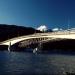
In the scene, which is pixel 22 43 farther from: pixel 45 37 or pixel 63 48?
pixel 63 48

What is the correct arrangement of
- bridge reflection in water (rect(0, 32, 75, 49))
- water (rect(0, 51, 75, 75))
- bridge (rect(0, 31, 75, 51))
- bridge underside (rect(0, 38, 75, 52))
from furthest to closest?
bridge underside (rect(0, 38, 75, 52))
bridge reflection in water (rect(0, 32, 75, 49))
bridge (rect(0, 31, 75, 51))
water (rect(0, 51, 75, 75))

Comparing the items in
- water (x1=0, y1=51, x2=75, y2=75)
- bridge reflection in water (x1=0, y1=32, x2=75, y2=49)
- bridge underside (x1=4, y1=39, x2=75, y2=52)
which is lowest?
water (x1=0, y1=51, x2=75, y2=75)

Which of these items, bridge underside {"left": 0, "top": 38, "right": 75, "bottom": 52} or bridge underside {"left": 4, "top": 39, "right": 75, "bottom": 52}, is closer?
bridge underside {"left": 0, "top": 38, "right": 75, "bottom": 52}

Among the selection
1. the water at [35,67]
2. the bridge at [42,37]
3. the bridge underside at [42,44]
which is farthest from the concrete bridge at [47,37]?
the water at [35,67]

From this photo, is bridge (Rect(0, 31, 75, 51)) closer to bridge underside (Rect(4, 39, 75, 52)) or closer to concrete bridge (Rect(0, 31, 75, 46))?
concrete bridge (Rect(0, 31, 75, 46))

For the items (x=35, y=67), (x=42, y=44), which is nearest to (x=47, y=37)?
(x=42, y=44)

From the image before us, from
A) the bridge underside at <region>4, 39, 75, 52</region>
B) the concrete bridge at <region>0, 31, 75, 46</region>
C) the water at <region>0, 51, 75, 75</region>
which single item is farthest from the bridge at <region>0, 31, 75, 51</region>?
the water at <region>0, 51, 75, 75</region>

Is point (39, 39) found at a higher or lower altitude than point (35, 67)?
higher

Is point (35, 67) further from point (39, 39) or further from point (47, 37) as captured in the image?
point (39, 39)

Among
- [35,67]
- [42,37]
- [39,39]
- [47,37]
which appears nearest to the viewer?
[35,67]

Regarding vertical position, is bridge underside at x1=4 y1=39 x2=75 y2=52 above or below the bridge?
below

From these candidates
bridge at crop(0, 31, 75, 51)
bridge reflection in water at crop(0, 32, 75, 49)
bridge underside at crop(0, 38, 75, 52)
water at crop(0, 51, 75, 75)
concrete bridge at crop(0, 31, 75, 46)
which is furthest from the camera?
bridge underside at crop(0, 38, 75, 52)

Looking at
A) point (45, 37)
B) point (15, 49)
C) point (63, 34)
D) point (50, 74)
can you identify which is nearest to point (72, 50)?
point (15, 49)

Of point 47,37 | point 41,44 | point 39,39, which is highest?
point 47,37
